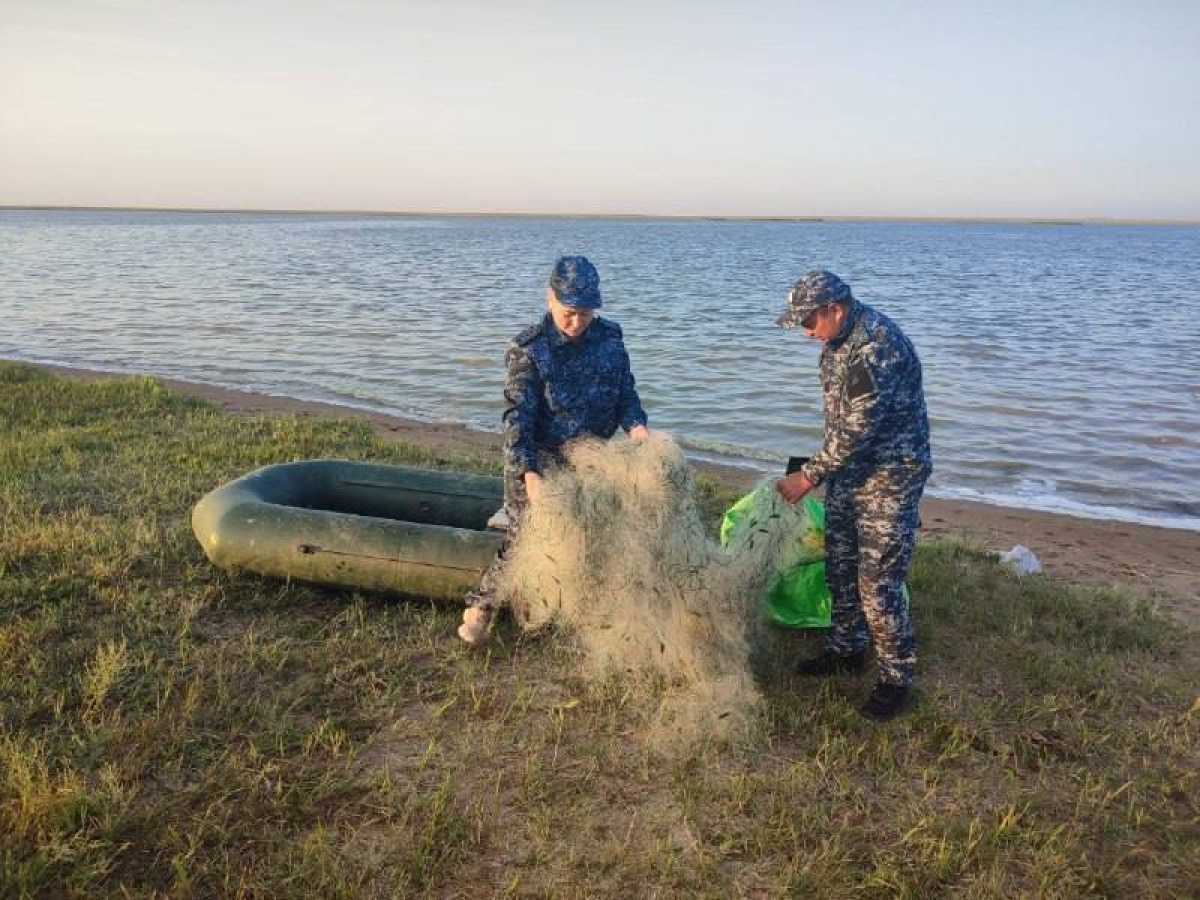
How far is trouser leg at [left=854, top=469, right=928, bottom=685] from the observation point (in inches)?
160

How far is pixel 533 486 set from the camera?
4305mm

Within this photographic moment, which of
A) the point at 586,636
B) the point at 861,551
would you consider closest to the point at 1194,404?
the point at 861,551

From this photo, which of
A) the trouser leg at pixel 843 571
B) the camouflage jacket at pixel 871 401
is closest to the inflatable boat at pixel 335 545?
the trouser leg at pixel 843 571

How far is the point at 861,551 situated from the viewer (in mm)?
4250

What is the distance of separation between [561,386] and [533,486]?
0.55 metres

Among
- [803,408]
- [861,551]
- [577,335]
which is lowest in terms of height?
[803,408]

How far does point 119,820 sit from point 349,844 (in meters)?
0.87

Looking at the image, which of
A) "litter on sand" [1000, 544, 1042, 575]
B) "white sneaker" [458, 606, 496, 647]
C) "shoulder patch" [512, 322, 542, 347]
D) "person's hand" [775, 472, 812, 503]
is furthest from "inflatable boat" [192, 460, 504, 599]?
"litter on sand" [1000, 544, 1042, 575]

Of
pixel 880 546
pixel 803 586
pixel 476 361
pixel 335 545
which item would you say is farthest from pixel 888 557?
pixel 476 361

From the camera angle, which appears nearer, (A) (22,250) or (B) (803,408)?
(B) (803,408)

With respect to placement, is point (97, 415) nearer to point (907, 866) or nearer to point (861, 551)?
point (861, 551)

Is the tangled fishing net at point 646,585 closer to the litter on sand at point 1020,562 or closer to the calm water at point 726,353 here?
the litter on sand at point 1020,562

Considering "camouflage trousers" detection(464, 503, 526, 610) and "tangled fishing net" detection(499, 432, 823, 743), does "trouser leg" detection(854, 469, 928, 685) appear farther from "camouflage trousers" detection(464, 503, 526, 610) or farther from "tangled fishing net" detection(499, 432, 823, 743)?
"camouflage trousers" detection(464, 503, 526, 610)

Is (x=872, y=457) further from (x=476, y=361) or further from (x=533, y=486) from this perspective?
(x=476, y=361)
